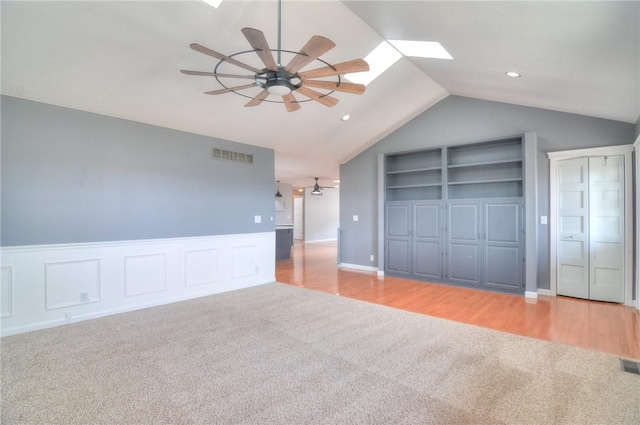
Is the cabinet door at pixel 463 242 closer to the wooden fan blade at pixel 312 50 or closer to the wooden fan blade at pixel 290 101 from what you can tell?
the wooden fan blade at pixel 290 101

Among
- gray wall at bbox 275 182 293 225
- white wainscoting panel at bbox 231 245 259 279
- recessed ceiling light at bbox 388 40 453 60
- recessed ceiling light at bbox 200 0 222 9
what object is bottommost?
white wainscoting panel at bbox 231 245 259 279

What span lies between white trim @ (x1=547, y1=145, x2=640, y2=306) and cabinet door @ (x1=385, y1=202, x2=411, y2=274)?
2229mm

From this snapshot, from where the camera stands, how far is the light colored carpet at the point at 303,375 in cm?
196

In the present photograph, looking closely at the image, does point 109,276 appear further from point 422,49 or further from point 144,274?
point 422,49

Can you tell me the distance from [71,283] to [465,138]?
20.4 feet

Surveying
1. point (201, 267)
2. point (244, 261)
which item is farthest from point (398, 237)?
point (201, 267)

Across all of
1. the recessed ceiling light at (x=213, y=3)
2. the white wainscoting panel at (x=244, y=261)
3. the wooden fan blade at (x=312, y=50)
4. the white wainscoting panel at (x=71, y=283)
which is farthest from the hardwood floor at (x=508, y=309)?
the recessed ceiling light at (x=213, y=3)

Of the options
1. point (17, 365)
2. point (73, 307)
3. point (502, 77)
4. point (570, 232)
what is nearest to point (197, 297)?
point (73, 307)

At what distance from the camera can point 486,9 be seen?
243 centimetres

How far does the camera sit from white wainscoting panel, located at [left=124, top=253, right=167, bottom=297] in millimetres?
4055

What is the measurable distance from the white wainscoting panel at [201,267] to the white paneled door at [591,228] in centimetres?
540

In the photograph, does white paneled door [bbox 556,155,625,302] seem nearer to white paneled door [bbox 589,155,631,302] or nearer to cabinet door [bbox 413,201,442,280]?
white paneled door [bbox 589,155,631,302]

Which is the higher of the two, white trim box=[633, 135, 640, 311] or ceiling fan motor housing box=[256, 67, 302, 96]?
ceiling fan motor housing box=[256, 67, 302, 96]

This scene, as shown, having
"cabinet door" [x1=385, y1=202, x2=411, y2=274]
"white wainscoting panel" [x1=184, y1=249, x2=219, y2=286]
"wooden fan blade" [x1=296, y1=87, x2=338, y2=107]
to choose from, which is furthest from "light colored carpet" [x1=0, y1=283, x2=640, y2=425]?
"cabinet door" [x1=385, y1=202, x2=411, y2=274]
